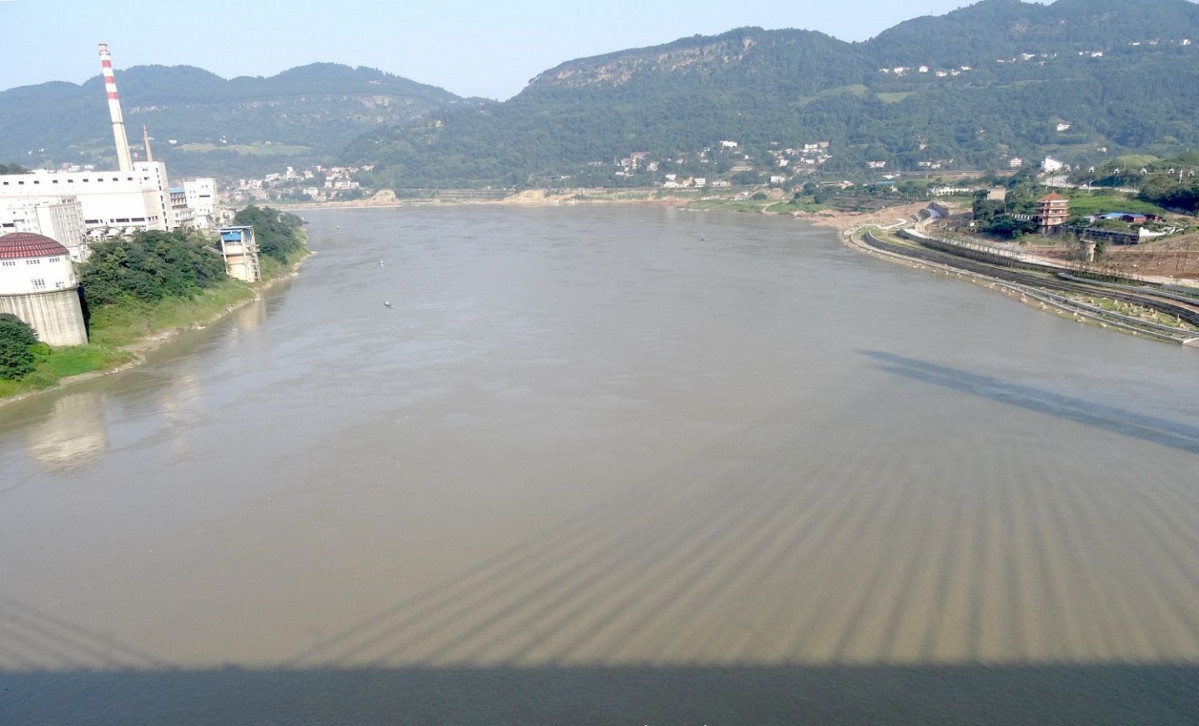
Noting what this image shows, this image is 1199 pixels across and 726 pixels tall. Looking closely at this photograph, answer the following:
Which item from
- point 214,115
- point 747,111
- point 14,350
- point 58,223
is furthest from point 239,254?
point 214,115

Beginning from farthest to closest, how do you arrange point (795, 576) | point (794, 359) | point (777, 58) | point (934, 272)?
point (777, 58) → point (934, 272) → point (794, 359) → point (795, 576)

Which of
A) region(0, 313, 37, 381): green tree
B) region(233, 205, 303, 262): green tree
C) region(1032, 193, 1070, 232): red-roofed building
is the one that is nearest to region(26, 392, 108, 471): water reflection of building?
region(0, 313, 37, 381): green tree

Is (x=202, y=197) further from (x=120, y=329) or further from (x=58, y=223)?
(x=120, y=329)

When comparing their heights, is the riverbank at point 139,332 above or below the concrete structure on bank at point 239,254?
below

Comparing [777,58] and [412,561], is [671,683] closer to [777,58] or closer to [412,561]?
[412,561]

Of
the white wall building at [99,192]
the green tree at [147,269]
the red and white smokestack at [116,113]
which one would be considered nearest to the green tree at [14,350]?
the green tree at [147,269]

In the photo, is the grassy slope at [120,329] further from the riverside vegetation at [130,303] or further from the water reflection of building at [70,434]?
the water reflection of building at [70,434]

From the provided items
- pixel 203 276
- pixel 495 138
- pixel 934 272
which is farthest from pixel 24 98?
pixel 934 272
